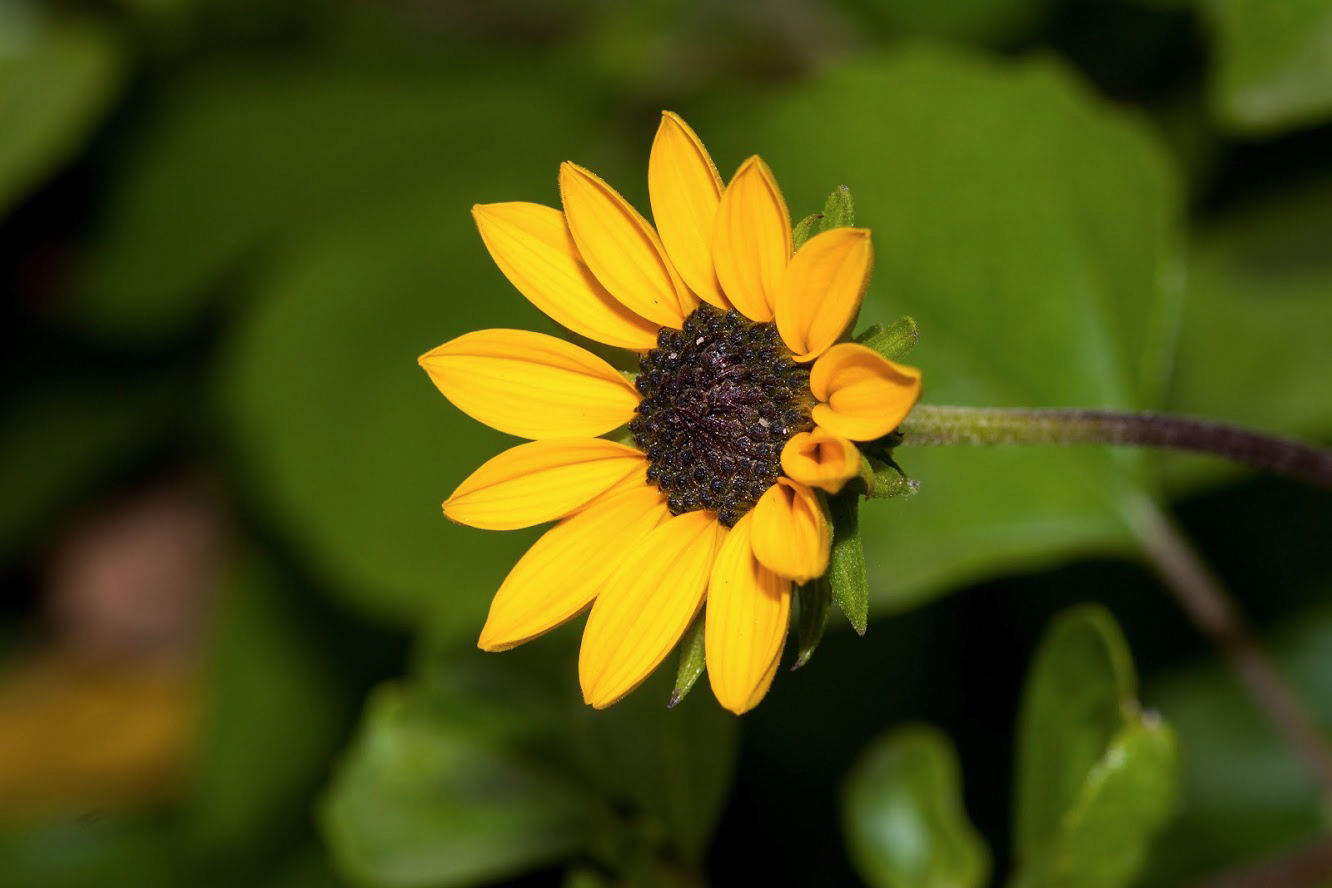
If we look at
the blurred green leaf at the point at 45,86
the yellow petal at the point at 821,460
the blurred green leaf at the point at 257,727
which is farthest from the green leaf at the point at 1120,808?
the blurred green leaf at the point at 45,86

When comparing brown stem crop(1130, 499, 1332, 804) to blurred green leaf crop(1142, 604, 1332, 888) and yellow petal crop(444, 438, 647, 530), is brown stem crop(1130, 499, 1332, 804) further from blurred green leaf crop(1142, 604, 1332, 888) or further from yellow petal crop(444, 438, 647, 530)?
yellow petal crop(444, 438, 647, 530)

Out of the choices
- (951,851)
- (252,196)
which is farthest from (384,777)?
(252,196)

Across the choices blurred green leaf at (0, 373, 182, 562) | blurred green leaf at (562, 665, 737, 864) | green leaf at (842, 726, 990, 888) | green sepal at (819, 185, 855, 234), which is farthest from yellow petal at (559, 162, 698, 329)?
blurred green leaf at (0, 373, 182, 562)

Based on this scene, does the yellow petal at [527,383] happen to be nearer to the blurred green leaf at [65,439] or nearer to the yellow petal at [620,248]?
the yellow petal at [620,248]

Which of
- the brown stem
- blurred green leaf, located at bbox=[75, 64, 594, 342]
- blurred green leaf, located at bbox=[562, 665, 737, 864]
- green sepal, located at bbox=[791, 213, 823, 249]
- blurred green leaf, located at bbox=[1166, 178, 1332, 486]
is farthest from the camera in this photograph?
blurred green leaf, located at bbox=[75, 64, 594, 342]

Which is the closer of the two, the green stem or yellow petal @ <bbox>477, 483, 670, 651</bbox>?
yellow petal @ <bbox>477, 483, 670, 651</bbox>
